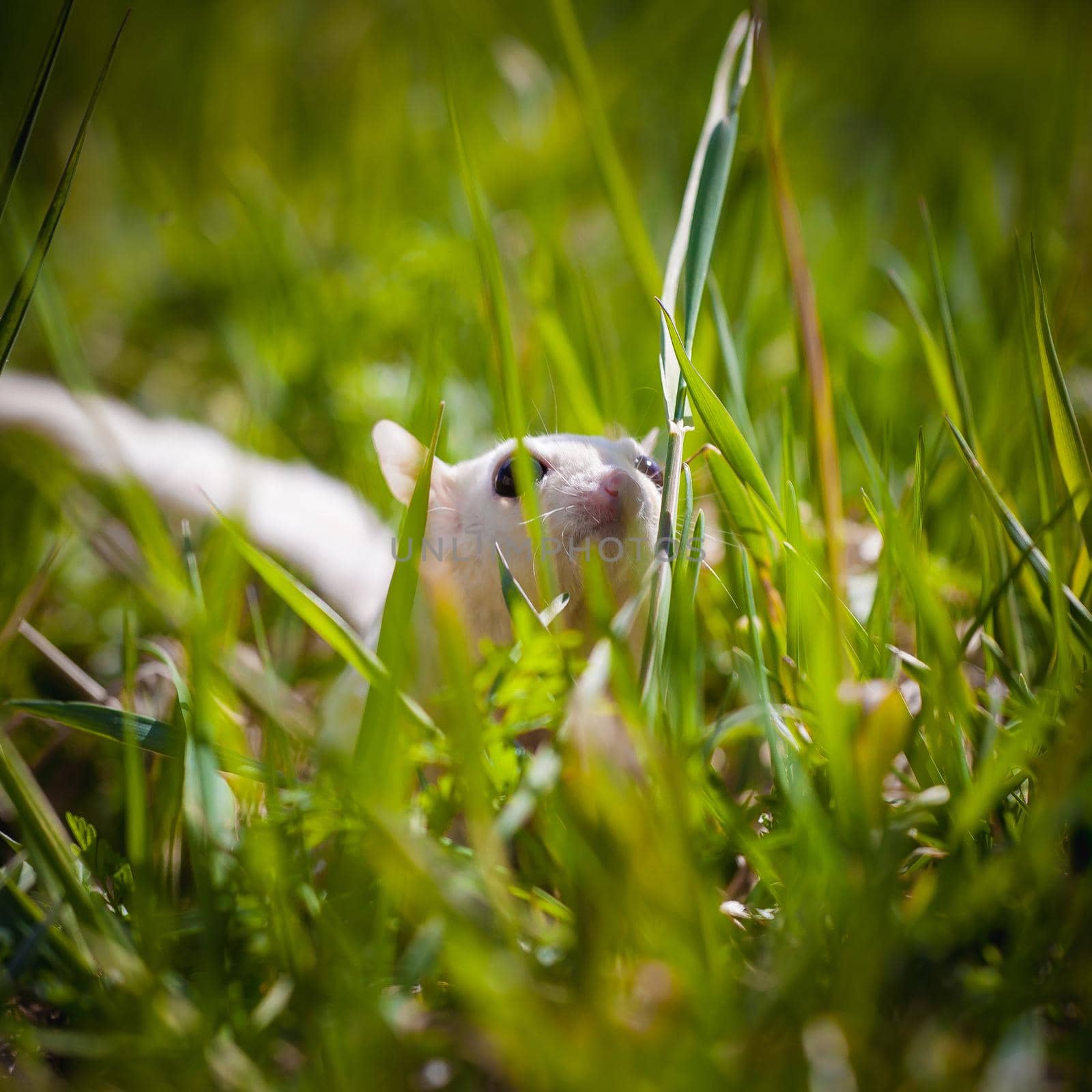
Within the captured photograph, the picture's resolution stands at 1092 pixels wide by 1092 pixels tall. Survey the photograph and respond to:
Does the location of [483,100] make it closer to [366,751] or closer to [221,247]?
[221,247]

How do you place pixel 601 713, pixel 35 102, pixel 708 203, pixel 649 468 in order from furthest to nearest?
pixel 649 468, pixel 708 203, pixel 35 102, pixel 601 713

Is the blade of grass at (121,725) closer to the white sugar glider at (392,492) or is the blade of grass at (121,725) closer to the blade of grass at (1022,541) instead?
the white sugar glider at (392,492)

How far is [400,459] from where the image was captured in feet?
3.37

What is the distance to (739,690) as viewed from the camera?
2.85 feet

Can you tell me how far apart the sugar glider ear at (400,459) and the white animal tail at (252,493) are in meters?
0.18

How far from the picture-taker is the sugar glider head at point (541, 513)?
0.89 metres

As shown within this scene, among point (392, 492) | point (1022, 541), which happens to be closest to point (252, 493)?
point (392, 492)

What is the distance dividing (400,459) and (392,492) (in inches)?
4.0

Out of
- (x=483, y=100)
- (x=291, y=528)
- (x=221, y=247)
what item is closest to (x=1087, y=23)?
(x=483, y=100)

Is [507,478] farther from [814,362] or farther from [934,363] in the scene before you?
[934,363]

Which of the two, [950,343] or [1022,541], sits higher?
[950,343]

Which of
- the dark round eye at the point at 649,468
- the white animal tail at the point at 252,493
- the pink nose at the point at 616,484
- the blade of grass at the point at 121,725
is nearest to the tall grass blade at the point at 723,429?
the pink nose at the point at 616,484

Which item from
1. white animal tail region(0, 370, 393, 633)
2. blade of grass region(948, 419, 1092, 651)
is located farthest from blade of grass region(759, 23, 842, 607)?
white animal tail region(0, 370, 393, 633)

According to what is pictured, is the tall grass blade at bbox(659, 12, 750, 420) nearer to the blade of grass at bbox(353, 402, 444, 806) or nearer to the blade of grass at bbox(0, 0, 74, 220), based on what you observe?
the blade of grass at bbox(353, 402, 444, 806)
